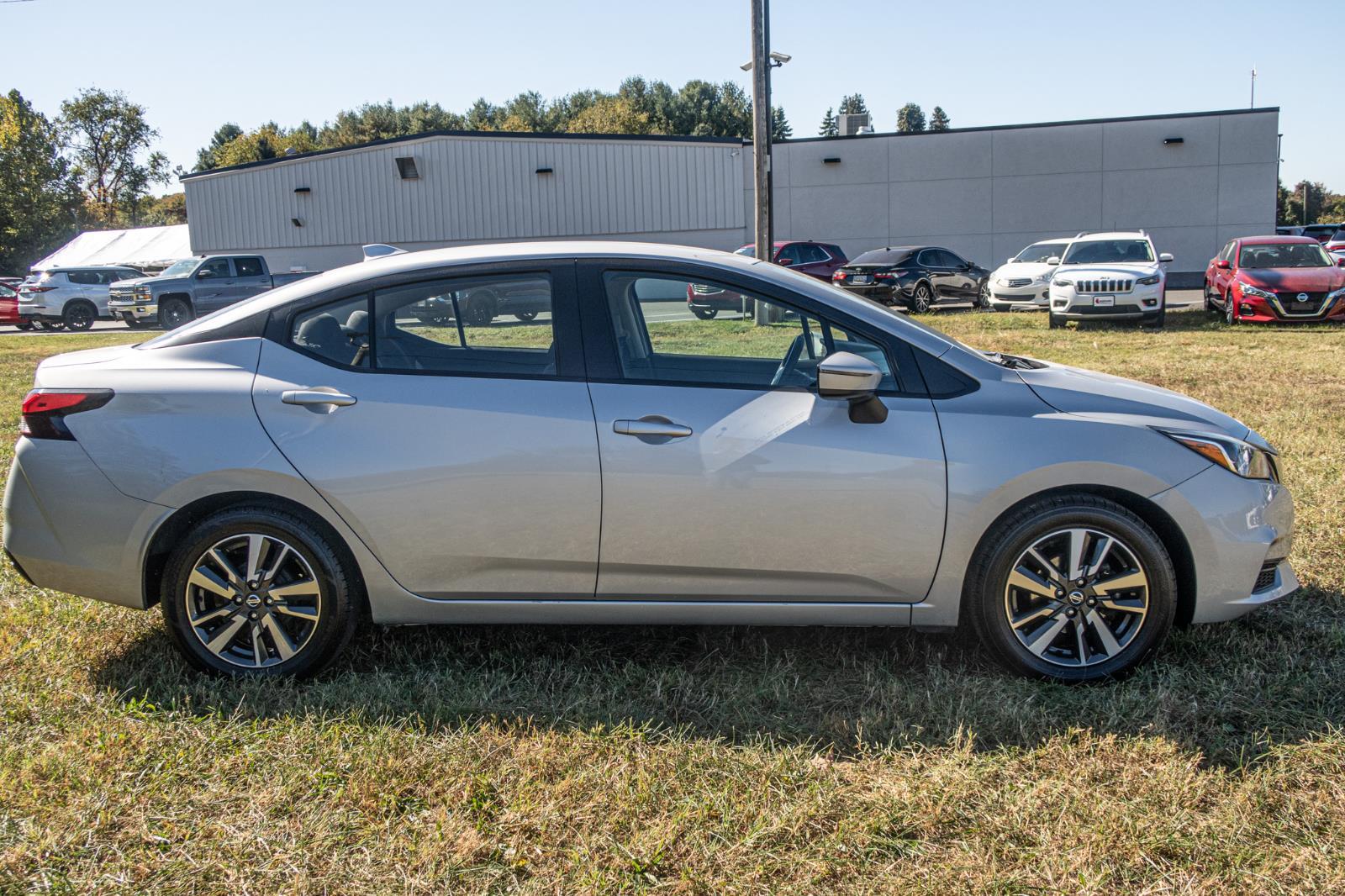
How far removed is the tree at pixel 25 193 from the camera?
231 ft

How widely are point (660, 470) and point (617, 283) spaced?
2.44 feet

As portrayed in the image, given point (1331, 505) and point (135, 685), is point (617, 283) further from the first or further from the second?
point (1331, 505)

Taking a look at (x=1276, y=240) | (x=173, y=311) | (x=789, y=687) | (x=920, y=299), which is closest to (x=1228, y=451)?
(x=789, y=687)

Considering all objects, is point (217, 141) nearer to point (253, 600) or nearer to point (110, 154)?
point (110, 154)

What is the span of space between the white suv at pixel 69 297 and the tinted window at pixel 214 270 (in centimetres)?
531

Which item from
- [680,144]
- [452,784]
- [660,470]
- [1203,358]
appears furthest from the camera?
[680,144]

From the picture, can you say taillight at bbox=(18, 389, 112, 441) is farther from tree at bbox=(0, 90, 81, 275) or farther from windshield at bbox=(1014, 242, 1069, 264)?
tree at bbox=(0, 90, 81, 275)

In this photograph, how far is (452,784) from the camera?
3.07 meters

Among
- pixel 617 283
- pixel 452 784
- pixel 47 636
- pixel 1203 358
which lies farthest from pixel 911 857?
pixel 1203 358

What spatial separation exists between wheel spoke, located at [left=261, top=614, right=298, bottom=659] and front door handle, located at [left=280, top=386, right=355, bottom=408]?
0.76 m

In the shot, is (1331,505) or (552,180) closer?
(1331,505)

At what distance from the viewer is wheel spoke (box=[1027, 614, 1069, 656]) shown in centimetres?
367

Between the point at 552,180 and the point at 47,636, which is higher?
the point at 552,180

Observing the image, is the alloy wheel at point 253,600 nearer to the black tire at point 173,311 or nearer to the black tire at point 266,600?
the black tire at point 266,600
